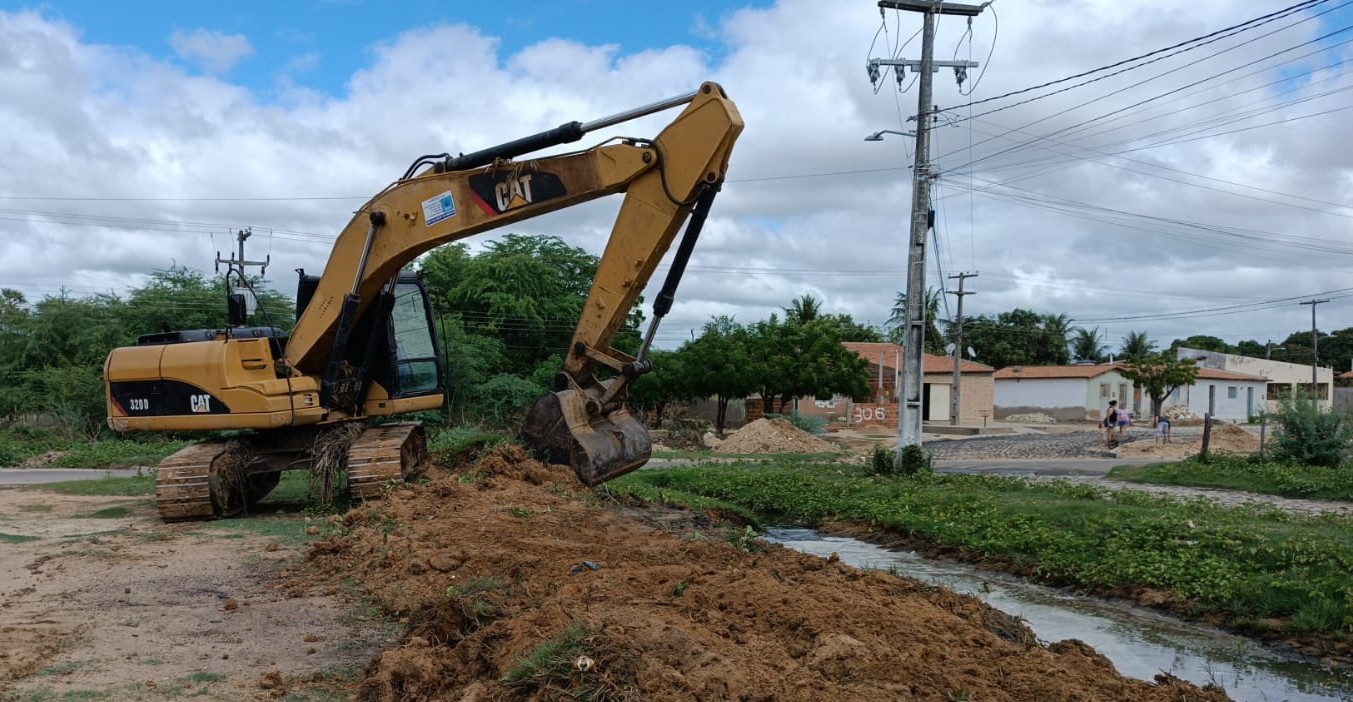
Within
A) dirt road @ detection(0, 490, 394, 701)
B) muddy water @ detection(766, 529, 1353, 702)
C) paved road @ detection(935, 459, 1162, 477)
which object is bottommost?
muddy water @ detection(766, 529, 1353, 702)

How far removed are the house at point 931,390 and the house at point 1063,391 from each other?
6632 millimetres

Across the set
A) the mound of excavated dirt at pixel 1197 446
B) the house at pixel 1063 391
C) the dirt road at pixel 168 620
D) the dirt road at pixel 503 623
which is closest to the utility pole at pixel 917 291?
the dirt road at pixel 503 623

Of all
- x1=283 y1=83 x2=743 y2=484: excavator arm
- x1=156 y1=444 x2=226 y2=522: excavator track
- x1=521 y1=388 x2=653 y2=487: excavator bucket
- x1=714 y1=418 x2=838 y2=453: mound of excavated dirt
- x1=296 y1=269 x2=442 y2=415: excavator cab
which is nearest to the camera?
x1=283 y1=83 x2=743 y2=484: excavator arm

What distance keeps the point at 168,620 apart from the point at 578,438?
15.9ft

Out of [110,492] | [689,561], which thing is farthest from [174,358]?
[689,561]

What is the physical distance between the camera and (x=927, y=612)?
21.8 feet

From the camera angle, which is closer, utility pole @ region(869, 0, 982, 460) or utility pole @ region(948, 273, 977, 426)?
utility pole @ region(869, 0, 982, 460)

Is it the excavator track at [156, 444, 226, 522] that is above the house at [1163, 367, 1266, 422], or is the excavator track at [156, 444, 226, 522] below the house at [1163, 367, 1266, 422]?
below

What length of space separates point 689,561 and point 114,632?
162 inches

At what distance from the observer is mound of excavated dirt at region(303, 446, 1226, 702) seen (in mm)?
5082

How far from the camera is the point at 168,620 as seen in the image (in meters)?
7.52

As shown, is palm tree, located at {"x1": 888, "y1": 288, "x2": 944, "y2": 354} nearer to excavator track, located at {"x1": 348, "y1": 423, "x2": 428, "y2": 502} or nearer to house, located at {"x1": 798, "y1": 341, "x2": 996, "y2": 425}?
house, located at {"x1": 798, "y1": 341, "x2": 996, "y2": 425}

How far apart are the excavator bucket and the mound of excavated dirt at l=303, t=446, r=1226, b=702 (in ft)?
6.84

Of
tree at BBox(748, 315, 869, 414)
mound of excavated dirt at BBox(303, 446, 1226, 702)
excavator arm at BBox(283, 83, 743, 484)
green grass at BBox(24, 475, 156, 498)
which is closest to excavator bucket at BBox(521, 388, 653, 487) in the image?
excavator arm at BBox(283, 83, 743, 484)
